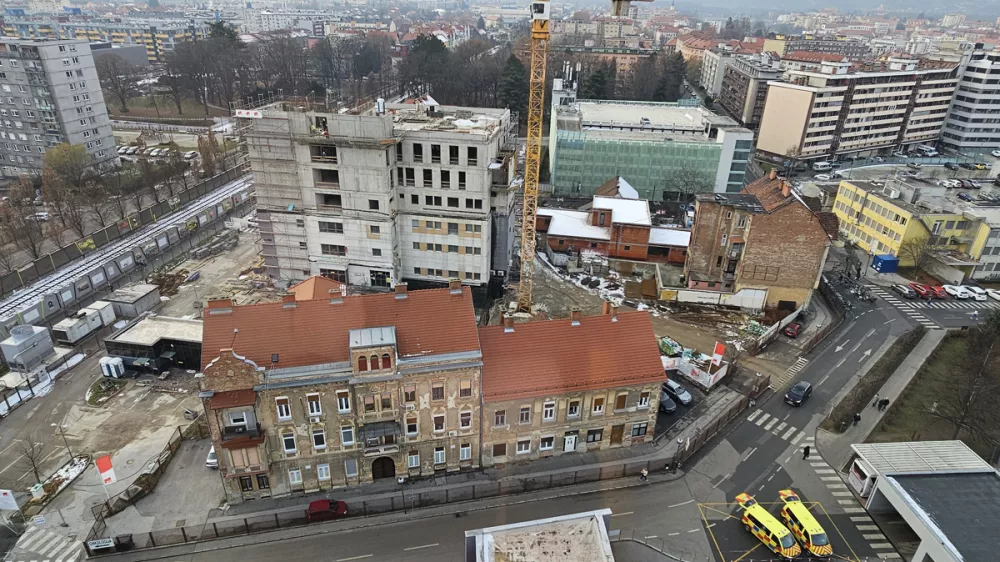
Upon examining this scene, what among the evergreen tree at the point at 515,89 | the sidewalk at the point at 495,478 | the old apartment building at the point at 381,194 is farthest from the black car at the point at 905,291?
the evergreen tree at the point at 515,89

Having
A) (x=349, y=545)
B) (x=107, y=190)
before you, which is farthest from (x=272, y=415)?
(x=107, y=190)

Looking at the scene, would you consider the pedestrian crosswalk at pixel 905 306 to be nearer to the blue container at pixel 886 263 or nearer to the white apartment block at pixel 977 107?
the blue container at pixel 886 263

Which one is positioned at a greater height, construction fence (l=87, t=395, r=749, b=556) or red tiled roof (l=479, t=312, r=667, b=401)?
red tiled roof (l=479, t=312, r=667, b=401)

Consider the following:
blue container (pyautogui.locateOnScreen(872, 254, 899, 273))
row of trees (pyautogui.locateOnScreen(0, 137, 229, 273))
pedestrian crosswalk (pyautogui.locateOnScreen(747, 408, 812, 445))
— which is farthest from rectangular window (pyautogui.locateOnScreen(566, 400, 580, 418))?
row of trees (pyautogui.locateOnScreen(0, 137, 229, 273))

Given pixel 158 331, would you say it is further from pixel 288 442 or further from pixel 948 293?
pixel 948 293

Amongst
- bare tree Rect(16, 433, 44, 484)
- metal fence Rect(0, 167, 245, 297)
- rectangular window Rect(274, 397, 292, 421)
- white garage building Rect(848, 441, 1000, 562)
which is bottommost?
bare tree Rect(16, 433, 44, 484)

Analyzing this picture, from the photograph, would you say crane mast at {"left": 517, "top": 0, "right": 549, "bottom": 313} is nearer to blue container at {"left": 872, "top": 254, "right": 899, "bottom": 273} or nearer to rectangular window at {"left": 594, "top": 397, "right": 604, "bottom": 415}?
rectangular window at {"left": 594, "top": 397, "right": 604, "bottom": 415}
